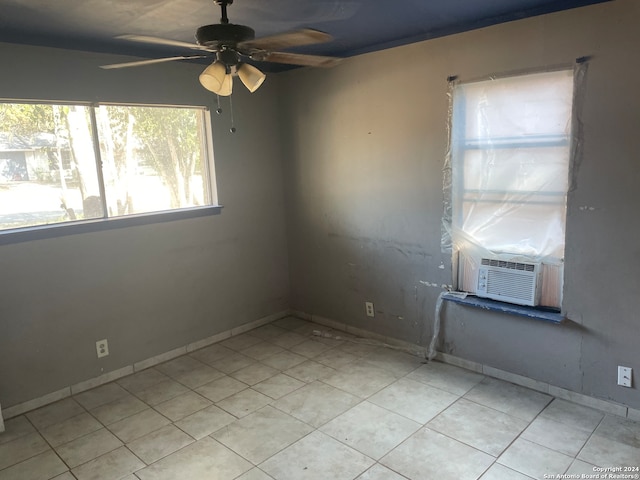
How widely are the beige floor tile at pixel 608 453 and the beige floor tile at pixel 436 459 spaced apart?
491 mm

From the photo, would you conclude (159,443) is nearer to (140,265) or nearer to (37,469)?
(37,469)

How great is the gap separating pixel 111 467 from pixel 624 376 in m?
2.89

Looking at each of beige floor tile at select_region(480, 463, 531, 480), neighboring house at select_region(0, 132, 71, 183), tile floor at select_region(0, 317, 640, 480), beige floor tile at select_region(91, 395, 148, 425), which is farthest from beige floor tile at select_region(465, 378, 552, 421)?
neighboring house at select_region(0, 132, 71, 183)

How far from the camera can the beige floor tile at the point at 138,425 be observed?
268 centimetres

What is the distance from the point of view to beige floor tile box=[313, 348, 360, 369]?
3.47 metres

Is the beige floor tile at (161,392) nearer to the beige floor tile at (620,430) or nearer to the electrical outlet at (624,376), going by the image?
the beige floor tile at (620,430)

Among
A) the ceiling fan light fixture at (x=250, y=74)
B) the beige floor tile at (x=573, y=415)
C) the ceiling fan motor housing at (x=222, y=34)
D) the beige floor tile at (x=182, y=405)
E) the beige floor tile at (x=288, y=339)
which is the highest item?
the ceiling fan motor housing at (x=222, y=34)

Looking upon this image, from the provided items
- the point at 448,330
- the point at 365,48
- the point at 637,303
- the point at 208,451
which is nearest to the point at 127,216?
the point at 208,451

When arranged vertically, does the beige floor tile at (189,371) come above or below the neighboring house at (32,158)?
below

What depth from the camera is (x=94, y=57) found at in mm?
3094

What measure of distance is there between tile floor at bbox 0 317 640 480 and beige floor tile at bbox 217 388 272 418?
0.01 m

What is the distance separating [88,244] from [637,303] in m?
3.44

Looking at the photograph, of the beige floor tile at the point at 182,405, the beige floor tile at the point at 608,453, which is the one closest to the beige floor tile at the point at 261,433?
the beige floor tile at the point at 182,405

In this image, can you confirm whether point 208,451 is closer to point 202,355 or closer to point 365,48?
point 202,355
